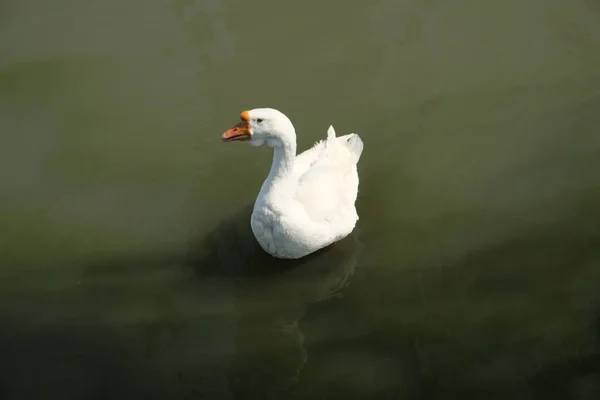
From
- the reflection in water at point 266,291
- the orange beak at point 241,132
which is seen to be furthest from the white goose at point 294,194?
the reflection in water at point 266,291

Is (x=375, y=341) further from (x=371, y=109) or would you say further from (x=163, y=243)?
(x=371, y=109)

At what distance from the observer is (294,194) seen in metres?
3.82

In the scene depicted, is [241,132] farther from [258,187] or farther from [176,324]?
[176,324]

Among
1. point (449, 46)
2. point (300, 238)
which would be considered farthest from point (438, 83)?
point (300, 238)

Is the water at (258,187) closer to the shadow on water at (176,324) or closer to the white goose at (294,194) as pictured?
the shadow on water at (176,324)

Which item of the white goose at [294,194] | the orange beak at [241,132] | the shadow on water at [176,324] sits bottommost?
the shadow on water at [176,324]

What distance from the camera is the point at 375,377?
3561mm

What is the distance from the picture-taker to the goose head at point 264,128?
3.50m

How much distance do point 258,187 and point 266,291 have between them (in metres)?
0.79

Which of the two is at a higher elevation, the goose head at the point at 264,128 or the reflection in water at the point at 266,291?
the goose head at the point at 264,128

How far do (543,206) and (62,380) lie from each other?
305cm

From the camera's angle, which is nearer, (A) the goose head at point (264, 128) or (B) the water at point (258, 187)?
(A) the goose head at point (264, 128)

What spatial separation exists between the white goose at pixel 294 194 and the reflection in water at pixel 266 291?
0.20 meters

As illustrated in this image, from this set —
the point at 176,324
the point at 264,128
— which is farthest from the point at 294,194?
the point at 176,324
